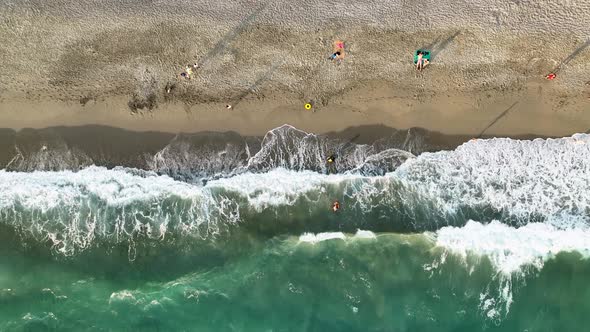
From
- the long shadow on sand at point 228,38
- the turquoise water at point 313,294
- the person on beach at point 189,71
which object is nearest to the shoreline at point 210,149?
the person on beach at point 189,71

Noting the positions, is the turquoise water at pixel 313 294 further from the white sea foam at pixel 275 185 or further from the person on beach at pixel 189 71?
the person on beach at pixel 189 71

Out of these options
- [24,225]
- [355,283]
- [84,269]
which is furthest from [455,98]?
[24,225]

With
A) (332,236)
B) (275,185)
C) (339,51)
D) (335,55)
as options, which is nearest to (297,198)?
(275,185)

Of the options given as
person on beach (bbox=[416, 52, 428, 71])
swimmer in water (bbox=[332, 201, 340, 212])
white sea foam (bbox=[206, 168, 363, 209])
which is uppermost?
person on beach (bbox=[416, 52, 428, 71])

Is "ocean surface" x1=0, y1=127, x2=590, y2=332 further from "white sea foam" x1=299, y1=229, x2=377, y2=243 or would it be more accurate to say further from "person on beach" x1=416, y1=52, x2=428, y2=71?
"person on beach" x1=416, y1=52, x2=428, y2=71

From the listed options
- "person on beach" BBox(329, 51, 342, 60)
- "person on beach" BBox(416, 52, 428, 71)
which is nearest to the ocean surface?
"person on beach" BBox(416, 52, 428, 71)

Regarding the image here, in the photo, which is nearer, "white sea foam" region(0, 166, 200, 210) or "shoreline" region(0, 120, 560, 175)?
"white sea foam" region(0, 166, 200, 210)

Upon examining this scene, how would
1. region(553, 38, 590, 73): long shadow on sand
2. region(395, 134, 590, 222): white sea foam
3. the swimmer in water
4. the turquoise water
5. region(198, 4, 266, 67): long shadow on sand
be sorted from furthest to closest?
region(198, 4, 266, 67): long shadow on sand → region(553, 38, 590, 73): long shadow on sand → the swimmer in water → region(395, 134, 590, 222): white sea foam → the turquoise water

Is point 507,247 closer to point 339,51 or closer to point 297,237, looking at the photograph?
point 297,237
